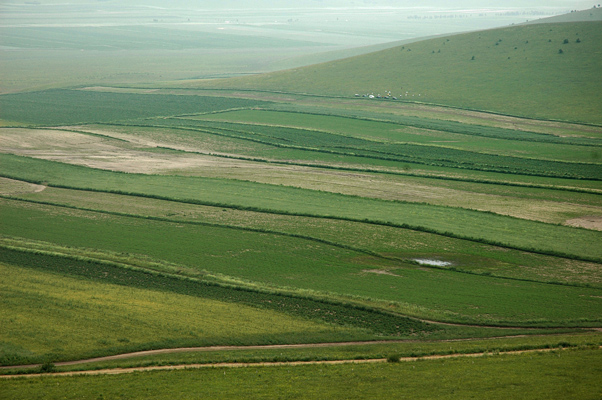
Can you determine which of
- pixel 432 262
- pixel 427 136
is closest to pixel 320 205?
pixel 432 262

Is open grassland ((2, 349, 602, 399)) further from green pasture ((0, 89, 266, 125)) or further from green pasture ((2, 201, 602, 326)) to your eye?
green pasture ((0, 89, 266, 125))

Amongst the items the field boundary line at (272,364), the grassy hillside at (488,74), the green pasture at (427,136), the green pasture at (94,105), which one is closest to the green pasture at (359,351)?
the field boundary line at (272,364)

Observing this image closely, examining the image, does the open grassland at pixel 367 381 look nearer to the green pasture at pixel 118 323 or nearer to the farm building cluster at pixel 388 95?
the green pasture at pixel 118 323

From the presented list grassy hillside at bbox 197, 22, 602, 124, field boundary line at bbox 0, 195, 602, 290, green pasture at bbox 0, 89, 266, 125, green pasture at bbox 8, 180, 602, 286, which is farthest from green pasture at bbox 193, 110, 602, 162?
field boundary line at bbox 0, 195, 602, 290

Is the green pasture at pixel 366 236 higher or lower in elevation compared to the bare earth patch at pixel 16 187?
lower

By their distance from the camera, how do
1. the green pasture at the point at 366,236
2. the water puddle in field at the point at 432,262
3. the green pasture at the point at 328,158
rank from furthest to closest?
1. the green pasture at the point at 328,158
2. the water puddle in field at the point at 432,262
3. the green pasture at the point at 366,236

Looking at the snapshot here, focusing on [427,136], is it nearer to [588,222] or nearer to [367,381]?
[588,222]

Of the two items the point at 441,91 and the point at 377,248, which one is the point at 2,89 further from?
the point at 377,248
